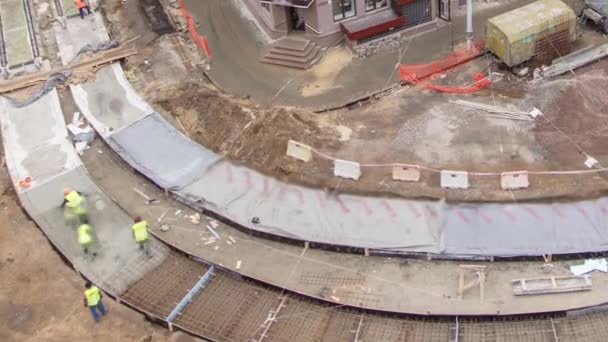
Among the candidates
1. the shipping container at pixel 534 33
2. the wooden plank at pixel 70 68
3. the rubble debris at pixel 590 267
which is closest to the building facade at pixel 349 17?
the shipping container at pixel 534 33

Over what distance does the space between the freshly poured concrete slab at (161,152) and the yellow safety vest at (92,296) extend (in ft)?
19.0

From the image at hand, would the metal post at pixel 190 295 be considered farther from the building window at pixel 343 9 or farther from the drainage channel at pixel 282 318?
the building window at pixel 343 9

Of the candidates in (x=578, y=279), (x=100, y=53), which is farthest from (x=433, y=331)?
(x=100, y=53)

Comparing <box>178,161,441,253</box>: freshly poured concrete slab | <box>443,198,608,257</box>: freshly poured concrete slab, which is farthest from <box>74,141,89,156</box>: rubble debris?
<box>443,198,608,257</box>: freshly poured concrete slab

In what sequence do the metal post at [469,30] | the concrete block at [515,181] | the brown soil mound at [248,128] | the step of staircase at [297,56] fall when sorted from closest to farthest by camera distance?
the concrete block at [515,181], the brown soil mound at [248,128], the metal post at [469,30], the step of staircase at [297,56]

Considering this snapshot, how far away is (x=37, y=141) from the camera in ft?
102

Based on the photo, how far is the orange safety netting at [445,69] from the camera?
31.5 m

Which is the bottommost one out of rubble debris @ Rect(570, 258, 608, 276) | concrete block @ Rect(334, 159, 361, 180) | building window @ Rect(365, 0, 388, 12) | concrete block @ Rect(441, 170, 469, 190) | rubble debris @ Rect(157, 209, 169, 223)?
rubble debris @ Rect(570, 258, 608, 276)

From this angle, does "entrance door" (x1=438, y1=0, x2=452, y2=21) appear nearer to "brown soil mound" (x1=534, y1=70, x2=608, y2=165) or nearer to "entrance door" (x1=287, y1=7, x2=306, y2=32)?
"entrance door" (x1=287, y1=7, x2=306, y2=32)

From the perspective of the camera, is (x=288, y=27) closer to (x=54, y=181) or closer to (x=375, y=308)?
(x=54, y=181)

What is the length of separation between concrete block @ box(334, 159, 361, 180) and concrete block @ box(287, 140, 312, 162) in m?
1.30

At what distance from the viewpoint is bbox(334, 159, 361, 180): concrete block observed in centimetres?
2752

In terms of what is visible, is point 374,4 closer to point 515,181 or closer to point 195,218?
point 515,181

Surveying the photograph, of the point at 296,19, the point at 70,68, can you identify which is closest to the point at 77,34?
the point at 70,68
